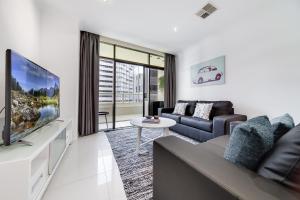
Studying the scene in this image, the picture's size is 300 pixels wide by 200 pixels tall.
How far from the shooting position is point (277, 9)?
227 cm

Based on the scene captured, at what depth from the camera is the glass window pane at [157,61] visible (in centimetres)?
458

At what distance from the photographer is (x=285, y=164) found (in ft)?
1.86

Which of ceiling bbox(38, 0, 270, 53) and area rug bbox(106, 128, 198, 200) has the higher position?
ceiling bbox(38, 0, 270, 53)

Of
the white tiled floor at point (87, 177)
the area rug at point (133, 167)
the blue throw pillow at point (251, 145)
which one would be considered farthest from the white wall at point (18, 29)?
the blue throw pillow at point (251, 145)

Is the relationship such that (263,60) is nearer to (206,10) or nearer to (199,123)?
(206,10)

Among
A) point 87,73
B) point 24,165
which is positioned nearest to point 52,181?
point 24,165

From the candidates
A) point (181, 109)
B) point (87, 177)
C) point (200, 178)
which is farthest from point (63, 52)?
point (200, 178)

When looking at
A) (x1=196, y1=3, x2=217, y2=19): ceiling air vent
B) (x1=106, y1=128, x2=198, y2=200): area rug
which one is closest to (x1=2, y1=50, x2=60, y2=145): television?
(x1=106, y1=128, x2=198, y2=200): area rug

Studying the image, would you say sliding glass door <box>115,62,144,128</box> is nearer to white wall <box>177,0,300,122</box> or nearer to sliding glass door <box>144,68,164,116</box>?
sliding glass door <box>144,68,164,116</box>

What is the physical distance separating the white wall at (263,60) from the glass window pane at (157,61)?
1.76 m

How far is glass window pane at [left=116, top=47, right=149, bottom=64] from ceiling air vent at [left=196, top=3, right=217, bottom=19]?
2.13 m

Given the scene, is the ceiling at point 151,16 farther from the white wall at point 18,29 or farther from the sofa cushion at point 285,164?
the sofa cushion at point 285,164

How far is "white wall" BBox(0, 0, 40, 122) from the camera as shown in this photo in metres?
1.50

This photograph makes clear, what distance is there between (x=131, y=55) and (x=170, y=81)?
157 centimetres
